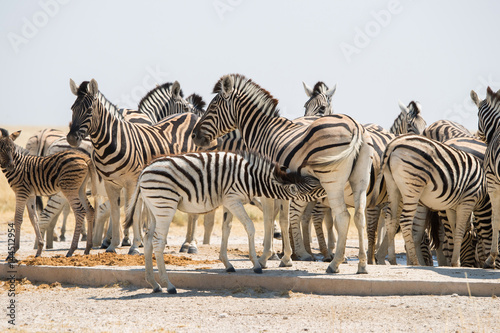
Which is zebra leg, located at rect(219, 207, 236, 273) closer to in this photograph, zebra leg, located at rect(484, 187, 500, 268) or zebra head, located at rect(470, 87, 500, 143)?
zebra leg, located at rect(484, 187, 500, 268)

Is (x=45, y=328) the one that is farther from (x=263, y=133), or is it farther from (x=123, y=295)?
(x=263, y=133)

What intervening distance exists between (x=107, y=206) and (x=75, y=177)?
2931 mm

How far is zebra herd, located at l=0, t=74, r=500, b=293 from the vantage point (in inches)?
336

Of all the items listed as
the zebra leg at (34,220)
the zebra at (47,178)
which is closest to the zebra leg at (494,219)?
the zebra at (47,178)

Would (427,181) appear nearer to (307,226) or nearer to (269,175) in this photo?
(269,175)

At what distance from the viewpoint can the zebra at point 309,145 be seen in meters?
8.59

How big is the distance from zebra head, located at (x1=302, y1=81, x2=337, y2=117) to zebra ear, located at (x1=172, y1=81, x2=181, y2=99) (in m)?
3.59

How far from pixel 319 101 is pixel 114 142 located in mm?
5123

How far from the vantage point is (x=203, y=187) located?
27.8 ft

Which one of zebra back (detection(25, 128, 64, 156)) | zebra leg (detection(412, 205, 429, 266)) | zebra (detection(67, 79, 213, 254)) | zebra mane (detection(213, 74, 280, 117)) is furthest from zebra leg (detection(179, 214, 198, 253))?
zebra back (detection(25, 128, 64, 156))

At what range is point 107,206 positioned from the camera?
13930 millimetres

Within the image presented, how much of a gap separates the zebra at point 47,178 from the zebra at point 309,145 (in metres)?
2.87

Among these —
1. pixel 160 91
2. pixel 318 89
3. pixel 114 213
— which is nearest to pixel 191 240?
pixel 114 213

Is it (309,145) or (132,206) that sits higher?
(309,145)
